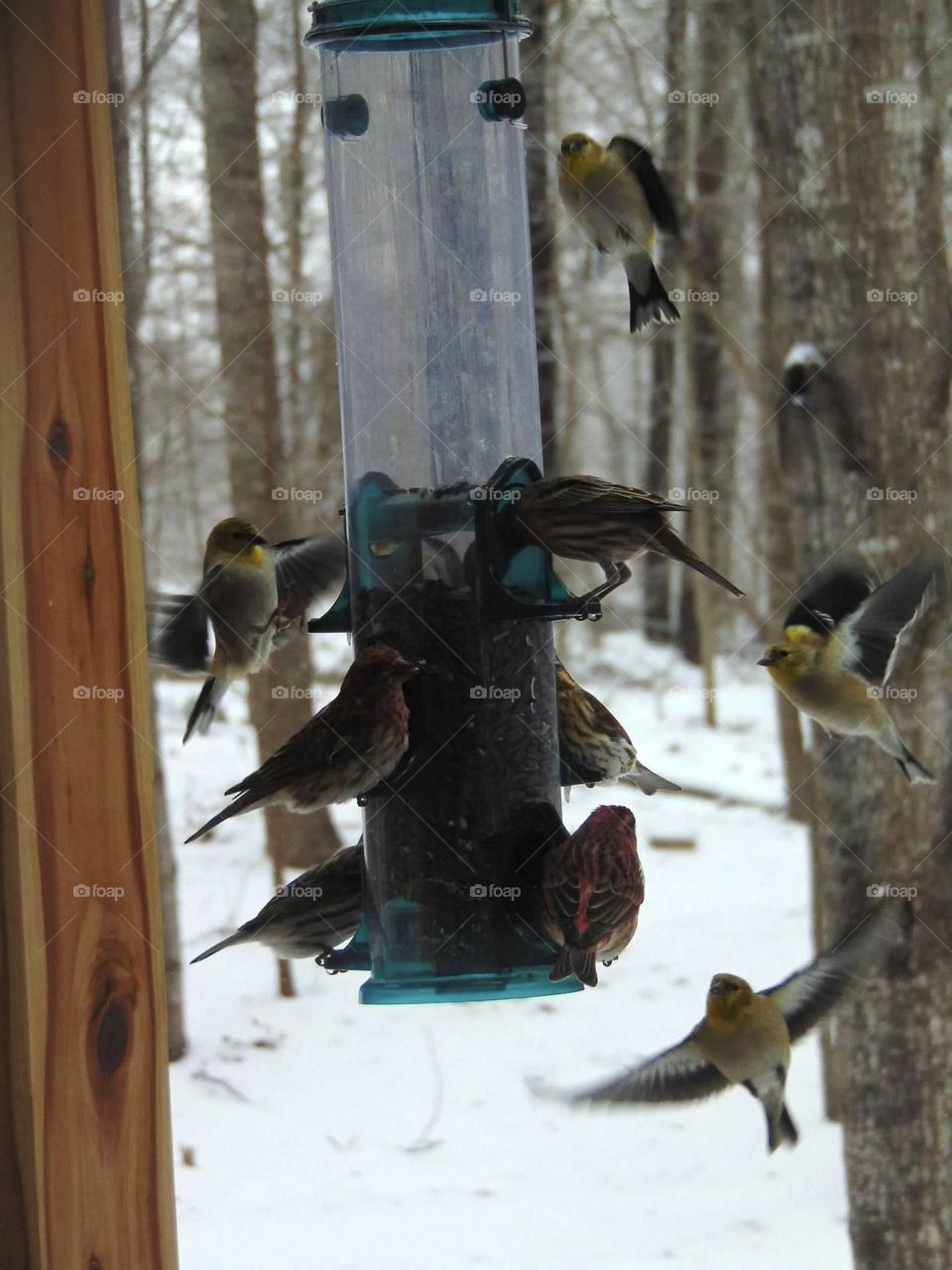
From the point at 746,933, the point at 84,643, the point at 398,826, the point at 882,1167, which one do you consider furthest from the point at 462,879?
the point at 746,933

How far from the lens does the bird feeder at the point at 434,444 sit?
2967mm

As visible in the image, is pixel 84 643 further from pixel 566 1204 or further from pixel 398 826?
pixel 566 1204

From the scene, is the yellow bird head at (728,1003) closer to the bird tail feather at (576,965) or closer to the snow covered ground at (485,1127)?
the snow covered ground at (485,1127)

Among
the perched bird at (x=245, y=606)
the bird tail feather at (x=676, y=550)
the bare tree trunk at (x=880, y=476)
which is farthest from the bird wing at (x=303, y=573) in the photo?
the bare tree trunk at (x=880, y=476)

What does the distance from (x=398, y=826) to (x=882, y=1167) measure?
285 cm

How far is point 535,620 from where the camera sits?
2967mm

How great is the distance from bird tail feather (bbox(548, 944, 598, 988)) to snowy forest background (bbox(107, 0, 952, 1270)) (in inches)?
99.1

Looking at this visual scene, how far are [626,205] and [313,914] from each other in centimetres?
210

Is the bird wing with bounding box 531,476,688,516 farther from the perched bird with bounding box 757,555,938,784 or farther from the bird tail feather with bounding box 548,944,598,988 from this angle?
the perched bird with bounding box 757,555,938,784

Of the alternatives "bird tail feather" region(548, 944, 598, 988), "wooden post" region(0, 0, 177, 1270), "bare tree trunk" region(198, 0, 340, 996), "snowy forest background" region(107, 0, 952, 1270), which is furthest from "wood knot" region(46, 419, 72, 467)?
"bare tree trunk" region(198, 0, 340, 996)

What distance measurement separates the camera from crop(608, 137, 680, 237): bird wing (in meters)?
3.94

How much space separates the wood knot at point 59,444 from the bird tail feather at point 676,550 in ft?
3.70

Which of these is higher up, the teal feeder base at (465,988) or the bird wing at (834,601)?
the bird wing at (834,601)

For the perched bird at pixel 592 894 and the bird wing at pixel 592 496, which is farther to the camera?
the bird wing at pixel 592 496
